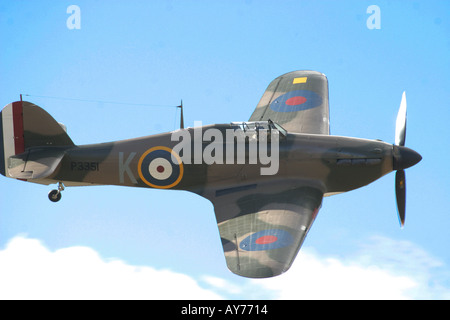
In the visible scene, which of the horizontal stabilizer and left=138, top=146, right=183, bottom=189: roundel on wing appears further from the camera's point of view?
left=138, top=146, right=183, bottom=189: roundel on wing

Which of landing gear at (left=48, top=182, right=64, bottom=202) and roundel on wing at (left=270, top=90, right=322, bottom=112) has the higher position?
roundel on wing at (left=270, top=90, right=322, bottom=112)

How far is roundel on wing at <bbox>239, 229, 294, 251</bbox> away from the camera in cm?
1673

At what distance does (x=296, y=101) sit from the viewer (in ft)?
73.7

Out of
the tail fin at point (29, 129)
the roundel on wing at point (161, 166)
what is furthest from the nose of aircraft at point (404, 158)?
the tail fin at point (29, 129)

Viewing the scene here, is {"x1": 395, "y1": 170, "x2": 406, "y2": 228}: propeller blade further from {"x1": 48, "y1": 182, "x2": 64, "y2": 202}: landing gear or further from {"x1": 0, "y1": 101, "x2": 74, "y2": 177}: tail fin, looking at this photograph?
{"x1": 48, "y1": 182, "x2": 64, "y2": 202}: landing gear

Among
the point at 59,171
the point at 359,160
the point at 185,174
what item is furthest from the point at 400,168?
the point at 59,171

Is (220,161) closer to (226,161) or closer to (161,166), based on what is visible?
(226,161)

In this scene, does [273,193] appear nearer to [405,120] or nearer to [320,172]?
[320,172]

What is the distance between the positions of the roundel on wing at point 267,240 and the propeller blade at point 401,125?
4.88 metres

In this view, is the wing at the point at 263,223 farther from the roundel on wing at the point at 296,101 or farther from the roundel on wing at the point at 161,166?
the roundel on wing at the point at 296,101

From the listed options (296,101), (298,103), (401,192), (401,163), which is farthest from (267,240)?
(296,101)

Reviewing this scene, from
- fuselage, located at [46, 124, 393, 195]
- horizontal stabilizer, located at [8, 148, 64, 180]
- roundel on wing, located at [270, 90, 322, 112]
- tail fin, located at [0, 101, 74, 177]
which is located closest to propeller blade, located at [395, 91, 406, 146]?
fuselage, located at [46, 124, 393, 195]

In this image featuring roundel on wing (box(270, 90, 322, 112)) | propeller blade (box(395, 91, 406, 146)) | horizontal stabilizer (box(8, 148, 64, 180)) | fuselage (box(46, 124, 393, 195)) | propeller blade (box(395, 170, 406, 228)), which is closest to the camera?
horizontal stabilizer (box(8, 148, 64, 180))

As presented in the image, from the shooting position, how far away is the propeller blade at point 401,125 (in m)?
19.8
